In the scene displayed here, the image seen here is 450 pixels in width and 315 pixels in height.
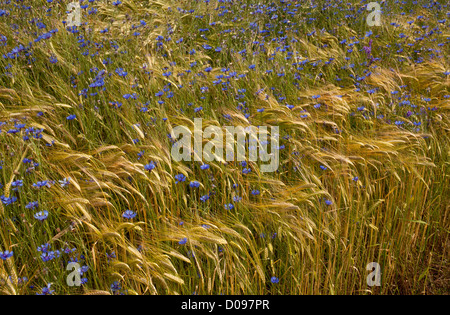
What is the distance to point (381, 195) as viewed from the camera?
8.51ft

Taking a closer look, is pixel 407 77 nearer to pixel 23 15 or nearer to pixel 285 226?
pixel 285 226

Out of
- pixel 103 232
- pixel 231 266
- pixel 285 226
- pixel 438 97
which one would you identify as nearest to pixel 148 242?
pixel 103 232

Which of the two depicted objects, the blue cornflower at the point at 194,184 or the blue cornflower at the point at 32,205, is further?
the blue cornflower at the point at 194,184

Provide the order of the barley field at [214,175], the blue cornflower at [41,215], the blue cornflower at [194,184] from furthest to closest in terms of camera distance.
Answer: the blue cornflower at [194,184] → the barley field at [214,175] → the blue cornflower at [41,215]

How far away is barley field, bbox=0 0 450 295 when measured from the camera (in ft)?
6.70

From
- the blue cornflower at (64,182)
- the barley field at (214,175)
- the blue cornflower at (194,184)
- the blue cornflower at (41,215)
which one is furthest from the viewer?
the blue cornflower at (194,184)

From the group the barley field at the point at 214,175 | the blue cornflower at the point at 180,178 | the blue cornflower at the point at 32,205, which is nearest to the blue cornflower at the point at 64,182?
the barley field at the point at 214,175

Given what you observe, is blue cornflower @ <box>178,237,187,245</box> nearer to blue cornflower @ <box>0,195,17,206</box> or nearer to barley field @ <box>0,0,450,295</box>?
barley field @ <box>0,0,450,295</box>

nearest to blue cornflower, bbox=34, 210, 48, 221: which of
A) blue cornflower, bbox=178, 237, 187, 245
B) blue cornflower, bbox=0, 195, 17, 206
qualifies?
blue cornflower, bbox=0, 195, 17, 206

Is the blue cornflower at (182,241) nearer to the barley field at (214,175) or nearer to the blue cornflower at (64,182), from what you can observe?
the barley field at (214,175)

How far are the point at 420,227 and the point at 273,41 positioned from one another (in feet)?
8.56

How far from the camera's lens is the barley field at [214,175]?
204cm

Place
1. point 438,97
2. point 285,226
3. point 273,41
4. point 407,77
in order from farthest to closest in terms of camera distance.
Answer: point 273,41
point 407,77
point 438,97
point 285,226

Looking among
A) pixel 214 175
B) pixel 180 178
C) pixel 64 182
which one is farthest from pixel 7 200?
pixel 214 175
